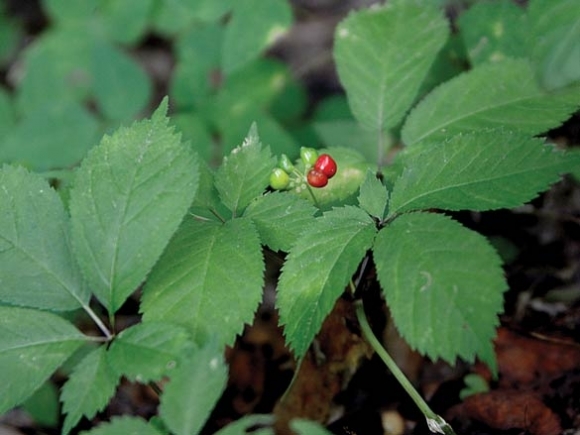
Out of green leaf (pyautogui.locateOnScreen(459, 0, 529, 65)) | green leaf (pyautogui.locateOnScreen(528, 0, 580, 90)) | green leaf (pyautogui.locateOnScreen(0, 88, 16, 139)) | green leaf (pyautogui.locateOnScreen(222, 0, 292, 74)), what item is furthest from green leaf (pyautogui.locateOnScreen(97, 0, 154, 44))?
green leaf (pyautogui.locateOnScreen(528, 0, 580, 90))

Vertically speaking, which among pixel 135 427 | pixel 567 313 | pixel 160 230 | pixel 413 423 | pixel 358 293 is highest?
pixel 160 230

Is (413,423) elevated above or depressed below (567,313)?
above

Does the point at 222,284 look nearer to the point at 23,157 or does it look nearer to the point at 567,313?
the point at 567,313

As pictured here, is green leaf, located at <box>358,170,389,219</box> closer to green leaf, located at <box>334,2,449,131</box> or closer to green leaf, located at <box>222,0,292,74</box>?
green leaf, located at <box>334,2,449,131</box>

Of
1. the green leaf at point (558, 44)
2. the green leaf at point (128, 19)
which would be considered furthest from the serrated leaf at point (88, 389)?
the green leaf at point (128, 19)

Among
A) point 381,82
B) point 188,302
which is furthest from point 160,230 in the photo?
point 381,82

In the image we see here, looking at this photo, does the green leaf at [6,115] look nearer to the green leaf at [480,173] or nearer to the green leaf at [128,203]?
the green leaf at [128,203]

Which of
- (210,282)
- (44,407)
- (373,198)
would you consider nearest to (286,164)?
(373,198)
